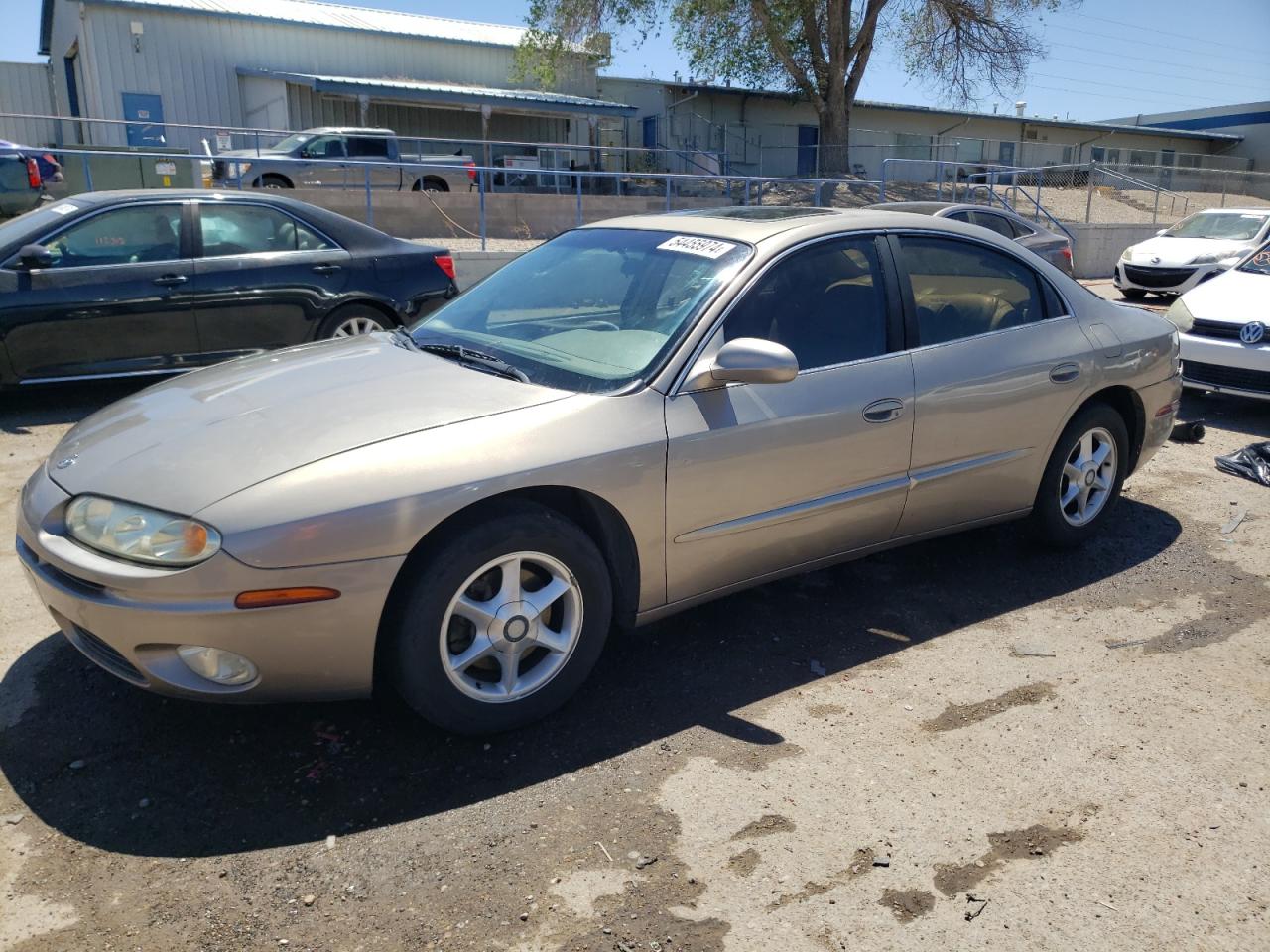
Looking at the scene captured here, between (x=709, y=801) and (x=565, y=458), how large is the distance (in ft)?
3.50

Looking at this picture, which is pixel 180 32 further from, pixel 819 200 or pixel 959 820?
pixel 959 820

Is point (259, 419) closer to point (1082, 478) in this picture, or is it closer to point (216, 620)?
point (216, 620)

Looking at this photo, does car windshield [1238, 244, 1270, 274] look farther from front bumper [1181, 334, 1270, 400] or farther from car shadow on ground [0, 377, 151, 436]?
car shadow on ground [0, 377, 151, 436]

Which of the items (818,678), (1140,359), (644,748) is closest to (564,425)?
(644,748)

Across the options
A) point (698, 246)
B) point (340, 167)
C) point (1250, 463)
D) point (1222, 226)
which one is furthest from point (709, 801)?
point (340, 167)

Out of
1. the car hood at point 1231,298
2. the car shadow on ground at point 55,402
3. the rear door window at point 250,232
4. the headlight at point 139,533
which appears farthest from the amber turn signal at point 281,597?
the car hood at point 1231,298

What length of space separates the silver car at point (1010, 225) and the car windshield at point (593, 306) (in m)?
8.04

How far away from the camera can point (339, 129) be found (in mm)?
19672

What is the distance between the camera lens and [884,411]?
145 inches

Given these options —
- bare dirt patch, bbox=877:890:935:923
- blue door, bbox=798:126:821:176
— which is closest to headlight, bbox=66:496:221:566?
bare dirt patch, bbox=877:890:935:923

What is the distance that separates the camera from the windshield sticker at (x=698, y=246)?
3621 mm

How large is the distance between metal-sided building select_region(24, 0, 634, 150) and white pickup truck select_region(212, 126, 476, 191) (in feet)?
17.9

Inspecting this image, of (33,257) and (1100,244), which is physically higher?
(33,257)

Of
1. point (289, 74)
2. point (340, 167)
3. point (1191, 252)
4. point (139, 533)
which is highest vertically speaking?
point (289, 74)
